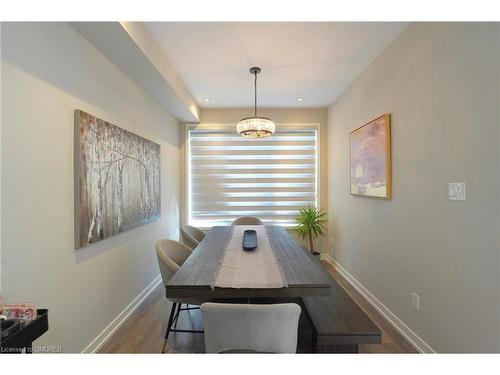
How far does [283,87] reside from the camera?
3.35 m

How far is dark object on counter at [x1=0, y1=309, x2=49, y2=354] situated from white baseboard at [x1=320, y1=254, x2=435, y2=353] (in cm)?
247

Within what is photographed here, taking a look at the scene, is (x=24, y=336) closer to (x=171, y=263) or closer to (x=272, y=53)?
(x=171, y=263)

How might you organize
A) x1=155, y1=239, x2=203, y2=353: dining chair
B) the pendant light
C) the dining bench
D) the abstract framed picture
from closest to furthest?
the dining bench, x1=155, y1=239, x2=203, y2=353: dining chair, the abstract framed picture, the pendant light

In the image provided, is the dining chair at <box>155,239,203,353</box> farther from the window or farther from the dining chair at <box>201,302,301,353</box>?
the window

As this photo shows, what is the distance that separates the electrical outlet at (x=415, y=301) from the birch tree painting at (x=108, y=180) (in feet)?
8.66

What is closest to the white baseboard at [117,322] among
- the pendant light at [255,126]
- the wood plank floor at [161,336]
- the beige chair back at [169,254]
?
the wood plank floor at [161,336]

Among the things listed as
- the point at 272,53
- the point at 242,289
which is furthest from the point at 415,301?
the point at 272,53

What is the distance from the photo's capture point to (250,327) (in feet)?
3.65

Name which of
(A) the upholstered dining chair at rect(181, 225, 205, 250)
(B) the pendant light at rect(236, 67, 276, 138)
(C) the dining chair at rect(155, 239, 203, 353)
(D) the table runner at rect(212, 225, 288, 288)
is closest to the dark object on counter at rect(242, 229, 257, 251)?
(D) the table runner at rect(212, 225, 288, 288)

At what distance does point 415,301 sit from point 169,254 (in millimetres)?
2168

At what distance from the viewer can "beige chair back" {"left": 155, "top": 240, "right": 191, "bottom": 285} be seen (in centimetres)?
186

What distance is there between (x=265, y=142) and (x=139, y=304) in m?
3.15

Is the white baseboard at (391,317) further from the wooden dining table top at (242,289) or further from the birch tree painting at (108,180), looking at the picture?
the birch tree painting at (108,180)

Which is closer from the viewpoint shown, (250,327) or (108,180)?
(250,327)
